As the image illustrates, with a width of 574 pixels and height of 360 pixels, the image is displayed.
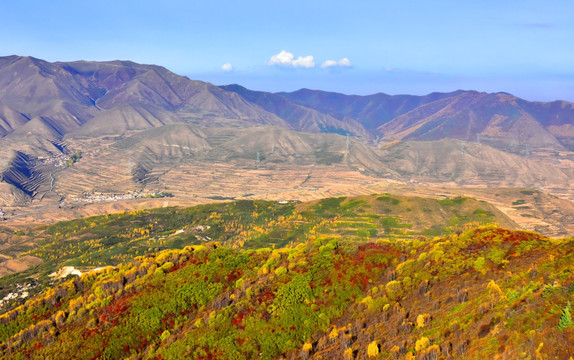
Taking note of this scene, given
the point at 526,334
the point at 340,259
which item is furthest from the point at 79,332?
the point at 526,334

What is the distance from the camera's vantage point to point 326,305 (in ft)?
233

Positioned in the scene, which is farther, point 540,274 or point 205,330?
point 205,330

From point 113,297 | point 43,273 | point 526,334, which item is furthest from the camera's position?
point 43,273

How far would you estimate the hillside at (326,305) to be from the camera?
48.3 meters

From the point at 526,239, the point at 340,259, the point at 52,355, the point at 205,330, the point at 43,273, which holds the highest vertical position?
the point at 526,239

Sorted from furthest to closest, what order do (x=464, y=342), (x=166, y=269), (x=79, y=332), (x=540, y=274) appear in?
(x=166, y=269) < (x=79, y=332) < (x=540, y=274) < (x=464, y=342)

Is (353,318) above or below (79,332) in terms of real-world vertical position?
above

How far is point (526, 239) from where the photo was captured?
74000 millimetres

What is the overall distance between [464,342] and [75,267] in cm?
17181

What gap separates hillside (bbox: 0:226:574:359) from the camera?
48.3 metres

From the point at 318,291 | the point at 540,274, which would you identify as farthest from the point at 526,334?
the point at 318,291

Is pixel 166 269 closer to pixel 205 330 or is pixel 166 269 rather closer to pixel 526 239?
pixel 205 330

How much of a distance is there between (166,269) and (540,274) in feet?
209

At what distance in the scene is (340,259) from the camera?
3260 inches
